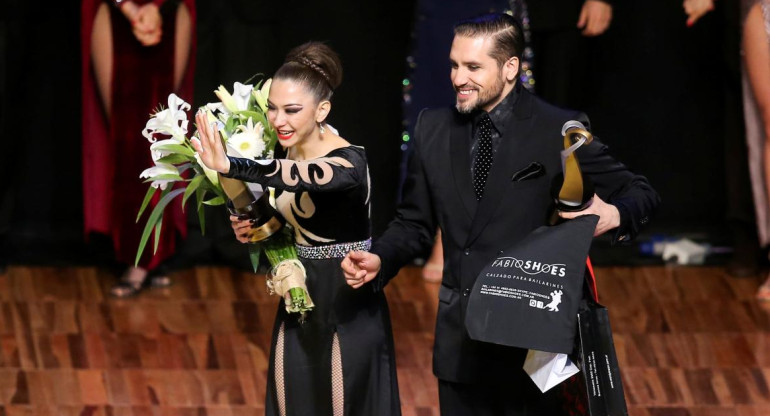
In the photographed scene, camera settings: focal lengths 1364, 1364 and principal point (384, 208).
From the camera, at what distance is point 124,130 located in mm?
5793

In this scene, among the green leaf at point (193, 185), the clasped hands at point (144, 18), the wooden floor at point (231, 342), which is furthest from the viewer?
the clasped hands at point (144, 18)

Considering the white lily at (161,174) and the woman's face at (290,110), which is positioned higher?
the woman's face at (290,110)

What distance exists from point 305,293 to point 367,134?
116 inches

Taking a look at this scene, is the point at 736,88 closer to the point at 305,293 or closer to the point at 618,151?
the point at 618,151

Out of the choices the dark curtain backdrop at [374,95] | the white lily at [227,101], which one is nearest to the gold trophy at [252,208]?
the white lily at [227,101]

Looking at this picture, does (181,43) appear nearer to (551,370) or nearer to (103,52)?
(103,52)

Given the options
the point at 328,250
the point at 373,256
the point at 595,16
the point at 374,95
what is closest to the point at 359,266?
the point at 373,256

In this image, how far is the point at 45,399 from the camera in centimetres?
466

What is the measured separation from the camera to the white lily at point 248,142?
3355 millimetres

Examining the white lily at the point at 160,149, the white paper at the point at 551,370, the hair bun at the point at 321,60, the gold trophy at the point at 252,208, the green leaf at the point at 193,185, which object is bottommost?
the white paper at the point at 551,370

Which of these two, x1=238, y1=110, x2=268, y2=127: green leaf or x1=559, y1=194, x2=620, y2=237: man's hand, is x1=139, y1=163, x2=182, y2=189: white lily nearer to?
x1=238, y1=110, x2=268, y2=127: green leaf

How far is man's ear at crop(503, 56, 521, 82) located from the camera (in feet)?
10.8

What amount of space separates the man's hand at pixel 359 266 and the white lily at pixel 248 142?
15.0 inches

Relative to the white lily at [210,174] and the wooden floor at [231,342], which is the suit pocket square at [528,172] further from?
the wooden floor at [231,342]
